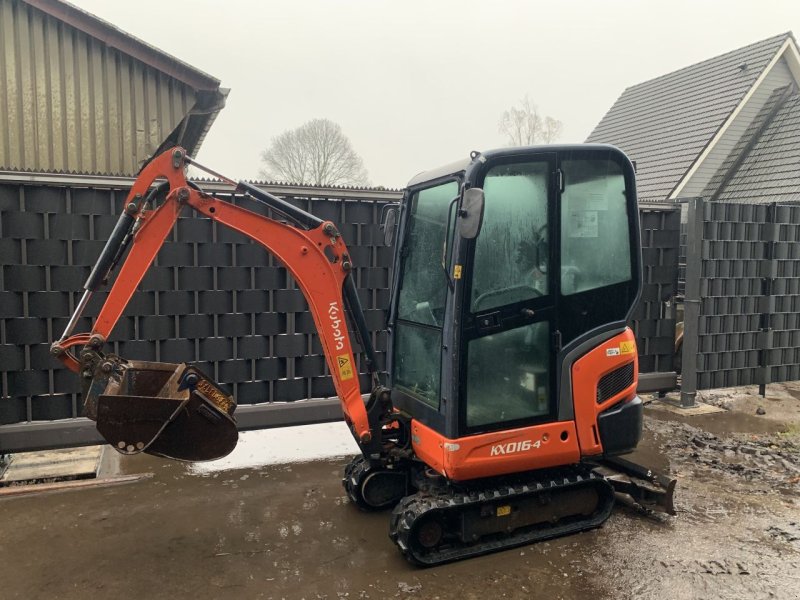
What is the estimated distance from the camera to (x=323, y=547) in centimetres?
392

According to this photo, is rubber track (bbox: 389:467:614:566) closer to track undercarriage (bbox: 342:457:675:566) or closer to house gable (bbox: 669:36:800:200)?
track undercarriage (bbox: 342:457:675:566)

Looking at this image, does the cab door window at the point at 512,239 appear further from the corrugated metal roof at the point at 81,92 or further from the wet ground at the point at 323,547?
the corrugated metal roof at the point at 81,92

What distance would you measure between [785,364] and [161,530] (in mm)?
7777

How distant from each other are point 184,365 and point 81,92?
716cm

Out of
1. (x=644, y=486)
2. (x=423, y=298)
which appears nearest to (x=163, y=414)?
(x=423, y=298)

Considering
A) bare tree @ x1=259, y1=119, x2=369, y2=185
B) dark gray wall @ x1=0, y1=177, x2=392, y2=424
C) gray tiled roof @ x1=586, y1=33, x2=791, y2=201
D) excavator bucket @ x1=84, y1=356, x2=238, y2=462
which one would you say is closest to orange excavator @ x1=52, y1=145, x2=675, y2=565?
excavator bucket @ x1=84, y1=356, x2=238, y2=462

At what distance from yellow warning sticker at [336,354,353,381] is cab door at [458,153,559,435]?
0.90m

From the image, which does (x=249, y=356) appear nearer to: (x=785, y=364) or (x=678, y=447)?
(x=678, y=447)

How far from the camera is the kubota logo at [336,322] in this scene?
4047 millimetres

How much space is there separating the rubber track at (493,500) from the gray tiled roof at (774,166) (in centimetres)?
1164

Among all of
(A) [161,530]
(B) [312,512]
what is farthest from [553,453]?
(A) [161,530]

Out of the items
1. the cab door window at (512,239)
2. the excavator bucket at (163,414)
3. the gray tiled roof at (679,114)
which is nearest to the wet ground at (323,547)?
the excavator bucket at (163,414)

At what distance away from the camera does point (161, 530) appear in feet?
13.7

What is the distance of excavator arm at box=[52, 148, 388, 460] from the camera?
11.4 feet
